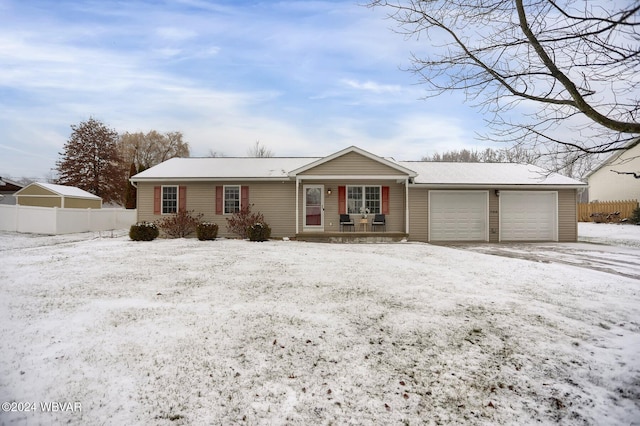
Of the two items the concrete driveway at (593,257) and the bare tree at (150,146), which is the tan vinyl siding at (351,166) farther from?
the bare tree at (150,146)

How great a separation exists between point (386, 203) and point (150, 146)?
39047 mm

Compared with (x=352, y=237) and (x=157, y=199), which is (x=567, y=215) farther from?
(x=157, y=199)

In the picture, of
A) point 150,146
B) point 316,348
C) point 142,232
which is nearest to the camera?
point 316,348

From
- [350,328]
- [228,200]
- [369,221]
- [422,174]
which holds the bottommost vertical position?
[350,328]

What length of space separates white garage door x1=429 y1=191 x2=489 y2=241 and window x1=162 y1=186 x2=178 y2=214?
38.1 ft

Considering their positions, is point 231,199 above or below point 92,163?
below

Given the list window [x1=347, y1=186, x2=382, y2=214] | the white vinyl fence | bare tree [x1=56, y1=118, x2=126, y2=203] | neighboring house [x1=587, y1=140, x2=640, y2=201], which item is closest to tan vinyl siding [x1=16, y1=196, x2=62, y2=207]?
the white vinyl fence

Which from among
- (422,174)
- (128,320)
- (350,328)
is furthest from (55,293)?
(422,174)

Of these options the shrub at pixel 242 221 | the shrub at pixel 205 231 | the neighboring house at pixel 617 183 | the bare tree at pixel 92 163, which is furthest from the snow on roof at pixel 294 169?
the bare tree at pixel 92 163

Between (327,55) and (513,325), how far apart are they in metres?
8.58

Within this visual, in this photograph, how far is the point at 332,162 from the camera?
13609mm

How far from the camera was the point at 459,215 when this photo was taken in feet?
48.0

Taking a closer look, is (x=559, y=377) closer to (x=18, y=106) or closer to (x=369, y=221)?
(x=369, y=221)

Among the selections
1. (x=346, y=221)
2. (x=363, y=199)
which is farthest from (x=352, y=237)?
(x=363, y=199)
